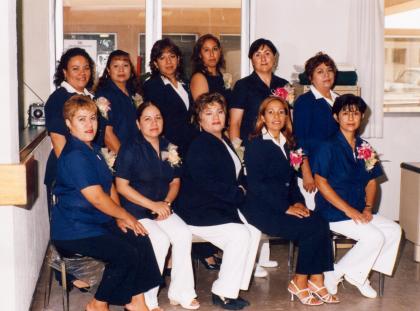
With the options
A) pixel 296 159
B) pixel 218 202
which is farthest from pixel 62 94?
pixel 296 159

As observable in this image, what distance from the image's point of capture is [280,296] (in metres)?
4.16

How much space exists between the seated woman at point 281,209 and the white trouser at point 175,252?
47 centimetres

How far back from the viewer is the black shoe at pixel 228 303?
12.8 feet

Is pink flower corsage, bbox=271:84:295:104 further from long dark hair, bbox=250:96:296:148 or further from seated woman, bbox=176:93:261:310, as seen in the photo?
seated woman, bbox=176:93:261:310

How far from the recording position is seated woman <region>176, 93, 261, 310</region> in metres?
3.88

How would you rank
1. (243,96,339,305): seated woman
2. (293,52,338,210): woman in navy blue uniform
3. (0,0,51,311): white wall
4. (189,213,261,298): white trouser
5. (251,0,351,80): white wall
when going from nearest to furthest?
(0,0,51,311): white wall
(189,213,261,298): white trouser
(243,96,339,305): seated woman
(293,52,338,210): woman in navy blue uniform
(251,0,351,80): white wall

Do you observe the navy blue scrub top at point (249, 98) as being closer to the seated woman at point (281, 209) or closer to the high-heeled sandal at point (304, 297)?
the seated woman at point (281, 209)

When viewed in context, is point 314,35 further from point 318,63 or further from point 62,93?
point 62,93

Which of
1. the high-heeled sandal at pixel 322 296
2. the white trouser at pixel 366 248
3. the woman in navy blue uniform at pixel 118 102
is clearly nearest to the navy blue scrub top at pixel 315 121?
the white trouser at pixel 366 248

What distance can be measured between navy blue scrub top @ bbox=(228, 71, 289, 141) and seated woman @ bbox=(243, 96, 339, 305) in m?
0.36

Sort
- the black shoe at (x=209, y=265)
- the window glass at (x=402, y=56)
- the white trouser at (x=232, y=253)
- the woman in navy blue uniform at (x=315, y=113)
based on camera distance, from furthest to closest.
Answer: the window glass at (x=402, y=56), the black shoe at (x=209, y=265), the woman in navy blue uniform at (x=315, y=113), the white trouser at (x=232, y=253)

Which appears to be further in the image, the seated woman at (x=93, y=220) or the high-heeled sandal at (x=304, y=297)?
the high-heeled sandal at (x=304, y=297)

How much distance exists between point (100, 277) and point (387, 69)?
362 cm

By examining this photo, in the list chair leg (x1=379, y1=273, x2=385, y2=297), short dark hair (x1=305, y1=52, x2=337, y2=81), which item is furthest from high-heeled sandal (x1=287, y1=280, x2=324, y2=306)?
short dark hair (x1=305, y1=52, x2=337, y2=81)
